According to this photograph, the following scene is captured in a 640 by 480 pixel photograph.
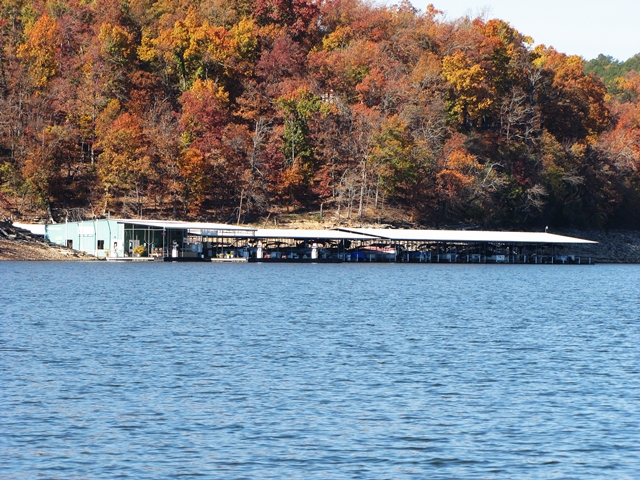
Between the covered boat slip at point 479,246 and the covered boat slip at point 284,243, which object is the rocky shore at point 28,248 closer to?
the covered boat slip at point 284,243

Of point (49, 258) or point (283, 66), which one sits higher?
point (283, 66)

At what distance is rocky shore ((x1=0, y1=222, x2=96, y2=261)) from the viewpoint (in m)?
95.6

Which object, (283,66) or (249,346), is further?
(283,66)

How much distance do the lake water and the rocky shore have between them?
1594 inches

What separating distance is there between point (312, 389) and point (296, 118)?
93806 millimetres

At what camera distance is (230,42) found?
128 m

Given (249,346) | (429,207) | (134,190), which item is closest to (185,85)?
(134,190)

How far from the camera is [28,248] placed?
96688mm

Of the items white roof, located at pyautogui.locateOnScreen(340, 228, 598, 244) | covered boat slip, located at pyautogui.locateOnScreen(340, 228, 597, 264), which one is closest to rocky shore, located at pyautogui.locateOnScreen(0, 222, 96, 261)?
white roof, located at pyautogui.locateOnScreen(340, 228, 598, 244)

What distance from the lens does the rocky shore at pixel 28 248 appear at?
95625 millimetres

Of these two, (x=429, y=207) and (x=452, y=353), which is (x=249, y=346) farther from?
(x=429, y=207)

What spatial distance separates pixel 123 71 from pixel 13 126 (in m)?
17.3

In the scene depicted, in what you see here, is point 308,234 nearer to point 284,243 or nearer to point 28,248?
point 284,243

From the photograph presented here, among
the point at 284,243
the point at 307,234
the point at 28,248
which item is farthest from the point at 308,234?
the point at 28,248
